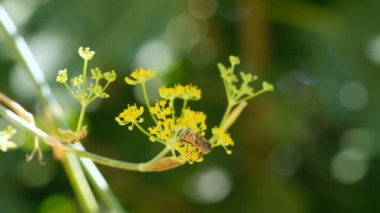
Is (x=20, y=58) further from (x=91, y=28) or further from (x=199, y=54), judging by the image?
(x=199, y=54)

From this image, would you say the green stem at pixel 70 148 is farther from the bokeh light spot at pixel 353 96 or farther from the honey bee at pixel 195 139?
the bokeh light spot at pixel 353 96

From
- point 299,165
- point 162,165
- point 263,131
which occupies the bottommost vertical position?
point 299,165

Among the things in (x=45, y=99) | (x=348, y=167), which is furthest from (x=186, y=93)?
(x=348, y=167)

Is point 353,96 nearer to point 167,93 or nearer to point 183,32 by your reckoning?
point 183,32

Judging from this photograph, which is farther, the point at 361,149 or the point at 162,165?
the point at 361,149

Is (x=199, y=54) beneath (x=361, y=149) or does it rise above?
above

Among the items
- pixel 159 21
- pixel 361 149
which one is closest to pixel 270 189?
pixel 361 149

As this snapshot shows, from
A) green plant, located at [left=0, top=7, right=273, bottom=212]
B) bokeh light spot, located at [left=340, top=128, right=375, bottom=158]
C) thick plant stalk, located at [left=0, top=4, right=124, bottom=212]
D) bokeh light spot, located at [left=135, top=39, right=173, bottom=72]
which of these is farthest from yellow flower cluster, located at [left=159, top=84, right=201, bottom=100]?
bokeh light spot, located at [left=340, top=128, right=375, bottom=158]
